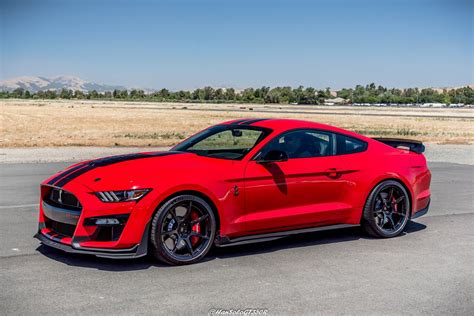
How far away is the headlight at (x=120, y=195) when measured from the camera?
5480mm

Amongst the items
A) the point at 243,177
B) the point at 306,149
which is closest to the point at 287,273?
the point at 243,177

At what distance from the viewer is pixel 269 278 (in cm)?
553

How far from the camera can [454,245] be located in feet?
23.1

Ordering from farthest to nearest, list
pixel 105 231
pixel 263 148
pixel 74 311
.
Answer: pixel 263 148 < pixel 105 231 < pixel 74 311

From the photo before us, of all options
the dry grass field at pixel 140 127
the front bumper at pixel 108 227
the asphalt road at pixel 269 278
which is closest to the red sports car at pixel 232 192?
the front bumper at pixel 108 227

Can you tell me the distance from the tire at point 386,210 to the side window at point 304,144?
2.68 ft

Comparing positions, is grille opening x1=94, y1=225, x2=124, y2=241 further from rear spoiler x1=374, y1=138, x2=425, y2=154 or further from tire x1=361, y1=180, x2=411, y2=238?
rear spoiler x1=374, y1=138, x2=425, y2=154

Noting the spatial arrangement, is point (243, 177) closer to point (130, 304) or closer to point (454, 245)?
point (130, 304)

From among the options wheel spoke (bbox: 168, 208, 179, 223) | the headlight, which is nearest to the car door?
wheel spoke (bbox: 168, 208, 179, 223)

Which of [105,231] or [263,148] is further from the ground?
[263,148]

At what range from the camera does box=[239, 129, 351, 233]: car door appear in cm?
621

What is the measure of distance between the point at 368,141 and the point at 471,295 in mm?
2671

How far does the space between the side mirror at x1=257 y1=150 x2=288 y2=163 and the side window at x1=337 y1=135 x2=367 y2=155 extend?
3.39 feet

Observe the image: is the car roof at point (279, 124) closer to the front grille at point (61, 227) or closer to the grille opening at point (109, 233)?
the grille opening at point (109, 233)
